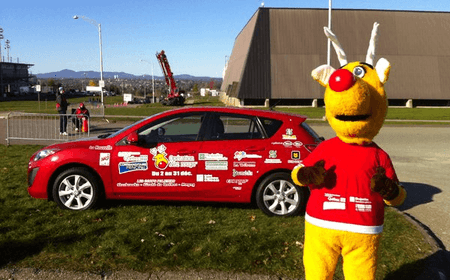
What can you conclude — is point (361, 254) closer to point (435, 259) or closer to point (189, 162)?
point (435, 259)

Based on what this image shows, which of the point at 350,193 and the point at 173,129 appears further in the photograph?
the point at 173,129

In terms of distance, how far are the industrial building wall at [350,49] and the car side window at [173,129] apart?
33.9 meters

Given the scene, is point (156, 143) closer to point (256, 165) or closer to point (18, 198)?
point (256, 165)

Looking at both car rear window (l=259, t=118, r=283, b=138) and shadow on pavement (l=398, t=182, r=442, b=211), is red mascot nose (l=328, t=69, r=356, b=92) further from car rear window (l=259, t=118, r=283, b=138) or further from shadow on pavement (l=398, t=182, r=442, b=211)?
shadow on pavement (l=398, t=182, r=442, b=211)

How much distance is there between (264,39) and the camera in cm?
4128

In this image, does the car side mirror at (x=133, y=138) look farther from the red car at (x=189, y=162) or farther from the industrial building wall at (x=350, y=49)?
the industrial building wall at (x=350, y=49)

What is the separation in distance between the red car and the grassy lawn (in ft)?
0.92

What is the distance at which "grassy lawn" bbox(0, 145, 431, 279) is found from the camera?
167 inches

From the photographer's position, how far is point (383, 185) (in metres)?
2.72

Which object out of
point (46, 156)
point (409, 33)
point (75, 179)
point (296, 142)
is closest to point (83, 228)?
point (75, 179)

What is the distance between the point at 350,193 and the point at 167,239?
2.71m

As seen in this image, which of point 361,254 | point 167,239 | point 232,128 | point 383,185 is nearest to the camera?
point 383,185

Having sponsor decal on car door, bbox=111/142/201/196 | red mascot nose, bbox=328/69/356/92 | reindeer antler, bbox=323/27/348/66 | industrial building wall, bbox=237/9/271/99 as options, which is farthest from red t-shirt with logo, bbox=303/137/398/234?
industrial building wall, bbox=237/9/271/99

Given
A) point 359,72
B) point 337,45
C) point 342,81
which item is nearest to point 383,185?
point 342,81
